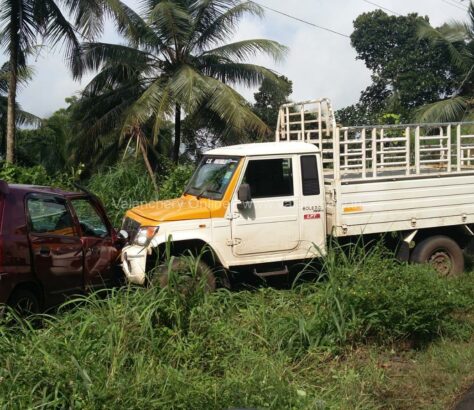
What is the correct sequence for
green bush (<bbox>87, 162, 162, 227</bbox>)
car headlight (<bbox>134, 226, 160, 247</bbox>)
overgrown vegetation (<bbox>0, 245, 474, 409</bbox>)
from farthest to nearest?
green bush (<bbox>87, 162, 162, 227</bbox>)
car headlight (<bbox>134, 226, 160, 247</bbox>)
overgrown vegetation (<bbox>0, 245, 474, 409</bbox>)

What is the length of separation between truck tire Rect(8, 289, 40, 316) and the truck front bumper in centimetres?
112

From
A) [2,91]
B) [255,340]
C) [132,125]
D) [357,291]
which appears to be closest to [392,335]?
[357,291]

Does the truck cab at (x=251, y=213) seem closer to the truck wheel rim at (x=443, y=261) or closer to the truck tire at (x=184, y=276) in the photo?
the truck tire at (x=184, y=276)

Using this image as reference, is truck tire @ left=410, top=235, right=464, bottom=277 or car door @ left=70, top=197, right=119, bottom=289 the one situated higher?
car door @ left=70, top=197, right=119, bottom=289

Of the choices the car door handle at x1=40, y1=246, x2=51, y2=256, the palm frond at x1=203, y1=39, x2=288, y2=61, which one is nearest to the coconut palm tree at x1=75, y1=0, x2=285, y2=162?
the palm frond at x1=203, y1=39, x2=288, y2=61

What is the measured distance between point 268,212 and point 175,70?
11144mm

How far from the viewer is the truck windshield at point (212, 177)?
24.2 ft

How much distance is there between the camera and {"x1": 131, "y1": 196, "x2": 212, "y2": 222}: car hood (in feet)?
22.9

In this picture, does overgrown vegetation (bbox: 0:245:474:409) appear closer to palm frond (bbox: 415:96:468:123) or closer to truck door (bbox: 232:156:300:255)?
truck door (bbox: 232:156:300:255)

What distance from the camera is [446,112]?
20203 mm

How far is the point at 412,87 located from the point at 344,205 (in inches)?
847

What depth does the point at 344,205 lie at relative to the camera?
770cm

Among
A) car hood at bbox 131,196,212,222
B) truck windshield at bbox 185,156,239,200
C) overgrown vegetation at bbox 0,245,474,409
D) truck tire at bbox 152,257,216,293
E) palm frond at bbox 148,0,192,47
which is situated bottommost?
overgrown vegetation at bbox 0,245,474,409

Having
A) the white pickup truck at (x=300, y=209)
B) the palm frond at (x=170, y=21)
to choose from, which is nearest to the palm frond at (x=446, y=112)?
the palm frond at (x=170, y=21)
